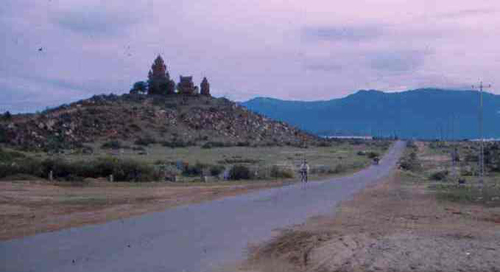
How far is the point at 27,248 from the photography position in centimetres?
1669

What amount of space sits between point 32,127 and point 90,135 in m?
6.87

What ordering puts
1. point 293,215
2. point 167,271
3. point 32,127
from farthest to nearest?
point 32,127, point 293,215, point 167,271

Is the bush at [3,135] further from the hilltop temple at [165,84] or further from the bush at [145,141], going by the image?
the hilltop temple at [165,84]

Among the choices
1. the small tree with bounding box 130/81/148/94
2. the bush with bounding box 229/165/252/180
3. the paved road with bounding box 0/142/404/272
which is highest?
the small tree with bounding box 130/81/148/94

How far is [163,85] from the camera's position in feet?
436

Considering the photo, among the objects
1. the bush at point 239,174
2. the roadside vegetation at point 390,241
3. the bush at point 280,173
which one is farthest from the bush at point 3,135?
the roadside vegetation at point 390,241

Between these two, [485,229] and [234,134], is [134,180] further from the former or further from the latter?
[234,134]

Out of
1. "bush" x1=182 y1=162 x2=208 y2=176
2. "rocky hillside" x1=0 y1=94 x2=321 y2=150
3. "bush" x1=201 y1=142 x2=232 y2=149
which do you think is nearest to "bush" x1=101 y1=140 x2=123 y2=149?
"rocky hillside" x1=0 y1=94 x2=321 y2=150

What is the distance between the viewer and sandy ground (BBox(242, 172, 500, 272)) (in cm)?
1495

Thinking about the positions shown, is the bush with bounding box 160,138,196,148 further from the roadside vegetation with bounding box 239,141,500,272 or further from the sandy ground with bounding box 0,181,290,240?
the roadside vegetation with bounding box 239,141,500,272

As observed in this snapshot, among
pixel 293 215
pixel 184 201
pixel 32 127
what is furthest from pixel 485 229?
pixel 32 127

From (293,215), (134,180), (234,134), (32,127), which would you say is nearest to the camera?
(293,215)

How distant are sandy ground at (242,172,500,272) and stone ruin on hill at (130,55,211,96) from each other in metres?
107

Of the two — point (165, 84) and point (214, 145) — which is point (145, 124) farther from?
point (165, 84)
